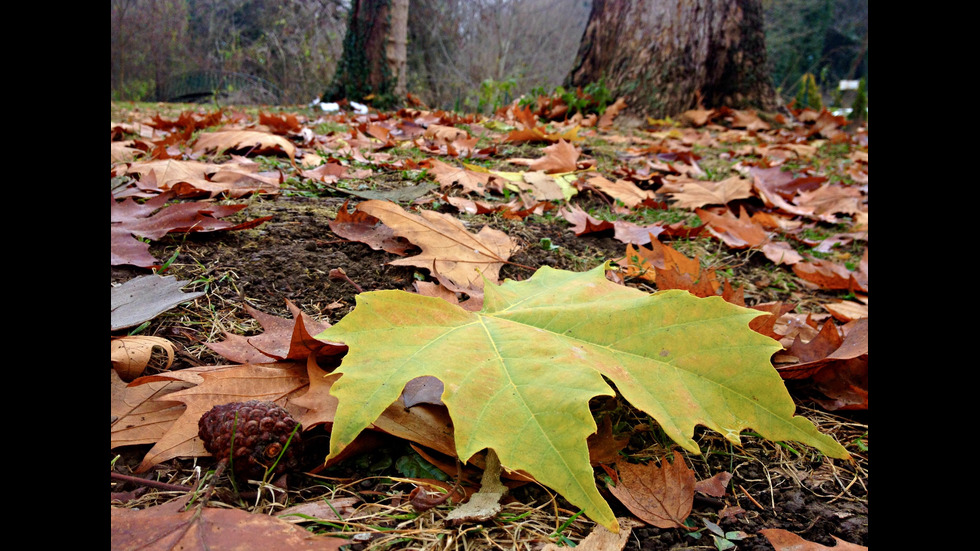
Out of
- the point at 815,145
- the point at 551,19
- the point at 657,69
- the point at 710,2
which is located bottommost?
the point at 815,145

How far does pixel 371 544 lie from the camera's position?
667 mm

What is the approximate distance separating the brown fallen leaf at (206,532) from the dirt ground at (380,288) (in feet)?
0.53

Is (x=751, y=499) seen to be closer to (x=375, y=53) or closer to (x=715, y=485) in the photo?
(x=715, y=485)

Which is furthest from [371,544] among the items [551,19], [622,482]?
[551,19]

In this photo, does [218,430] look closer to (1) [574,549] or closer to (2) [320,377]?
(2) [320,377]

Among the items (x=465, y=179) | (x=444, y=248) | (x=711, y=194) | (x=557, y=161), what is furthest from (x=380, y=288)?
(x=711, y=194)

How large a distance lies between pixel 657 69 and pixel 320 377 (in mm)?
4605

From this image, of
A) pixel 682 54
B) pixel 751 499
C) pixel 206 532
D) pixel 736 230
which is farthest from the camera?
pixel 682 54

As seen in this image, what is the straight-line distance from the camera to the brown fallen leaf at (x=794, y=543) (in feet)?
2.32

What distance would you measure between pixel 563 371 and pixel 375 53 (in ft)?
17.9

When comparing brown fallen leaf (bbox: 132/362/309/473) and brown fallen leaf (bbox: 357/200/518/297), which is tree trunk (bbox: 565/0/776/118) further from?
brown fallen leaf (bbox: 132/362/309/473)

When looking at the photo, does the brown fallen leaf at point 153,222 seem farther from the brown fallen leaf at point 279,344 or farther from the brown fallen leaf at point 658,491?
the brown fallen leaf at point 658,491

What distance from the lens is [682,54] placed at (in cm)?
462
